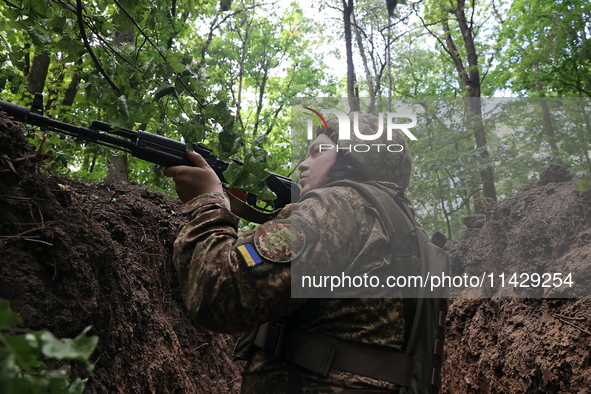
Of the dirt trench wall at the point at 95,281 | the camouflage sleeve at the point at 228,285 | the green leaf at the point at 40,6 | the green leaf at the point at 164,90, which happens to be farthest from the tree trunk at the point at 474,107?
the green leaf at the point at 40,6

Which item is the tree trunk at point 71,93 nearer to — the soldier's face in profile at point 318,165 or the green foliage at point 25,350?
the soldier's face in profile at point 318,165

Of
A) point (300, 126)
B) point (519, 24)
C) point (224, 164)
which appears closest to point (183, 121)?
point (224, 164)

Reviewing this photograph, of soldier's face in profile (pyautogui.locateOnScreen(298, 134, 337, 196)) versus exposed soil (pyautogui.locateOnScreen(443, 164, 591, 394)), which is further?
exposed soil (pyautogui.locateOnScreen(443, 164, 591, 394))

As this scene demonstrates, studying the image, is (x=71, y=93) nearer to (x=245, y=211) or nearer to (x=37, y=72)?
(x=37, y=72)

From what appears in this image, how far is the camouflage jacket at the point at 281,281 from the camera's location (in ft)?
5.53

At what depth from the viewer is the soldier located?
66.7 inches

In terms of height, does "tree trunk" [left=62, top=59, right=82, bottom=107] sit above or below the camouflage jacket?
above

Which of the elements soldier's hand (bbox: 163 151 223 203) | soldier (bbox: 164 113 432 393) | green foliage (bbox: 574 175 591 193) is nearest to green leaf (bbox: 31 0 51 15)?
soldier's hand (bbox: 163 151 223 203)

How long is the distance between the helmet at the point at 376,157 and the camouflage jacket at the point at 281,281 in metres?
0.32

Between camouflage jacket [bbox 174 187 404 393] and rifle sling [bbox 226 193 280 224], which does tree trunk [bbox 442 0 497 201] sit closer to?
rifle sling [bbox 226 193 280 224]

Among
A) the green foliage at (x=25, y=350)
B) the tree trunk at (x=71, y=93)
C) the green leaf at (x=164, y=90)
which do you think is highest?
the tree trunk at (x=71, y=93)

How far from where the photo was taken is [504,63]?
12.0 metres

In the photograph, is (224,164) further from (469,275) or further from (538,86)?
(538,86)

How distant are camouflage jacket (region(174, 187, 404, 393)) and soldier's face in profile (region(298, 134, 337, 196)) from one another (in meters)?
0.30
